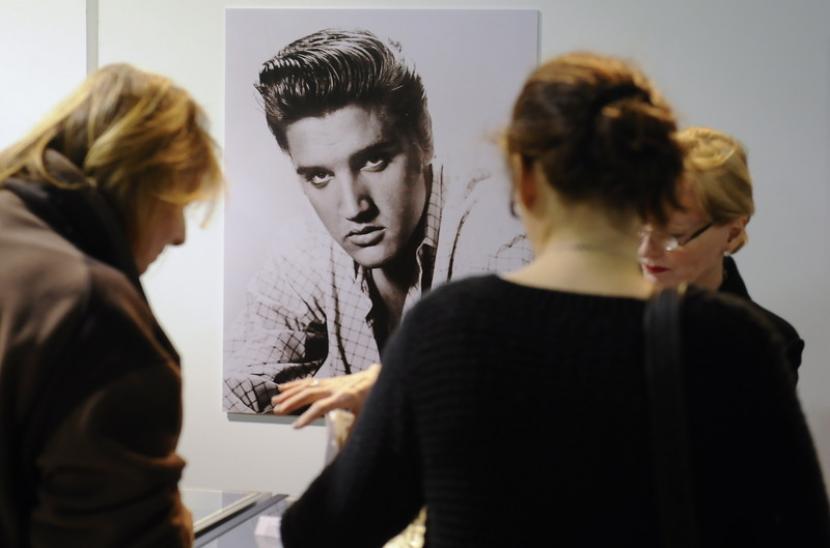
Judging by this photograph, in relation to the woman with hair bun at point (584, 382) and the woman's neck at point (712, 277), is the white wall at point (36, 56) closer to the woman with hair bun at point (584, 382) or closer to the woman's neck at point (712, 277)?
the woman's neck at point (712, 277)

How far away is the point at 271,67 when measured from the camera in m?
2.43

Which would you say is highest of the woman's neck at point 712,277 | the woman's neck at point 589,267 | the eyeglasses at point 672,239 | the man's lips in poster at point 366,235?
the woman's neck at point 589,267

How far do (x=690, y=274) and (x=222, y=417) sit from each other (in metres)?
1.58

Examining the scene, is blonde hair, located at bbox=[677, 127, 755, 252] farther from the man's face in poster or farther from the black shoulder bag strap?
the man's face in poster

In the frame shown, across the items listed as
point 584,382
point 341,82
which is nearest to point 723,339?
point 584,382

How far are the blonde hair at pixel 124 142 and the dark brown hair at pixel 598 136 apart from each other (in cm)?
43

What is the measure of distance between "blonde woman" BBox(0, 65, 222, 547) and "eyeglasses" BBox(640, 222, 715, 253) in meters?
0.93

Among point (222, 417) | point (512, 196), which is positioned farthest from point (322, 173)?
point (512, 196)

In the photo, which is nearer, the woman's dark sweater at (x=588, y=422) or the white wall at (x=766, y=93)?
the woman's dark sweater at (x=588, y=422)

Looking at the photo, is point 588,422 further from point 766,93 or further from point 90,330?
point 766,93

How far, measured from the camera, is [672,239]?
1549 mm

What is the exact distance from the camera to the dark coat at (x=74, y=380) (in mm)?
810

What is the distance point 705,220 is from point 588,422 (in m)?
0.93

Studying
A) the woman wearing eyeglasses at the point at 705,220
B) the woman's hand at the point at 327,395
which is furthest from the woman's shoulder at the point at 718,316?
the woman wearing eyeglasses at the point at 705,220
